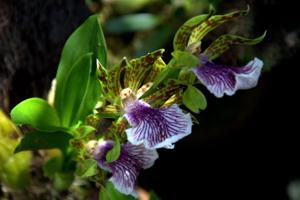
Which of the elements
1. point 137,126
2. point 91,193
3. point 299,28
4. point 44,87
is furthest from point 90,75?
point 299,28

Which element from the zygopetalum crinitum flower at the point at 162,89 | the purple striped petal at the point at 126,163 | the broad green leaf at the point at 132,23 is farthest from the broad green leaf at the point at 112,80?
the broad green leaf at the point at 132,23

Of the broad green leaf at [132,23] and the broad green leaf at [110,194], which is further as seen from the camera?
the broad green leaf at [132,23]

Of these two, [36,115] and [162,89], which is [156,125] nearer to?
[162,89]

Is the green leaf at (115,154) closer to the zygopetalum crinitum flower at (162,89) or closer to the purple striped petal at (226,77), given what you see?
the zygopetalum crinitum flower at (162,89)

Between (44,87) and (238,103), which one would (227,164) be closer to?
(238,103)

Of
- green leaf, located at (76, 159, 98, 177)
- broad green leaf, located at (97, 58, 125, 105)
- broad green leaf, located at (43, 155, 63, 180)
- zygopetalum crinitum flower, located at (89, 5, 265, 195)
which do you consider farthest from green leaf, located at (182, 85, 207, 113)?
broad green leaf, located at (43, 155, 63, 180)

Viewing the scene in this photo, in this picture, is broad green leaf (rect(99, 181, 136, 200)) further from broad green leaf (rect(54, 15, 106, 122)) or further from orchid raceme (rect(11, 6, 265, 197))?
broad green leaf (rect(54, 15, 106, 122))
